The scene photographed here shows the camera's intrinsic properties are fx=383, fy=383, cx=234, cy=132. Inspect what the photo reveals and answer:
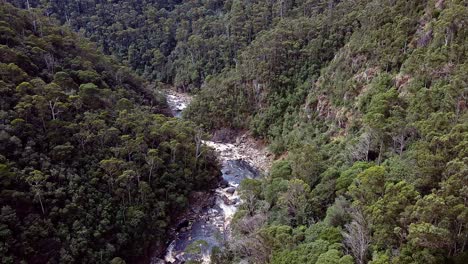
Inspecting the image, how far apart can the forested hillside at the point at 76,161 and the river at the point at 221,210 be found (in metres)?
2.11

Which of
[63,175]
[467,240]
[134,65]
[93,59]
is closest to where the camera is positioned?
[467,240]

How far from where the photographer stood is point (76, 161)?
36.1 metres

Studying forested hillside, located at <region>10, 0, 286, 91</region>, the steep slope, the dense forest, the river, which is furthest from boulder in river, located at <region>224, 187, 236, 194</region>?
forested hillside, located at <region>10, 0, 286, 91</region>

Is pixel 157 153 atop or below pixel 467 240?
below

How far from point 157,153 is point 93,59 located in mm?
21933

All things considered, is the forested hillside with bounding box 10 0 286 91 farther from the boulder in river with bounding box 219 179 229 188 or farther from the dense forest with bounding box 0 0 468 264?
the boulder in river with bounding box 219 179 229 188

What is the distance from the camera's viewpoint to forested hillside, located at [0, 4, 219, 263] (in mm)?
31141

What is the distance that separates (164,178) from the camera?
42375mm

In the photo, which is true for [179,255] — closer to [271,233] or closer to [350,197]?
[271,233]

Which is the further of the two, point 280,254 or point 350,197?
point 350,197

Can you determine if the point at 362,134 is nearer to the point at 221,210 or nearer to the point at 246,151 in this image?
the point at 221,210

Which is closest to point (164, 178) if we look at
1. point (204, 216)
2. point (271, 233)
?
point (204, 216)

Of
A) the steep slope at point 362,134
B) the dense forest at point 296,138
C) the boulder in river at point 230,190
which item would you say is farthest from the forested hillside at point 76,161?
the steep slope at point 362,134

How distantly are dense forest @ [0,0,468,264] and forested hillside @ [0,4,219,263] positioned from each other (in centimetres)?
16
